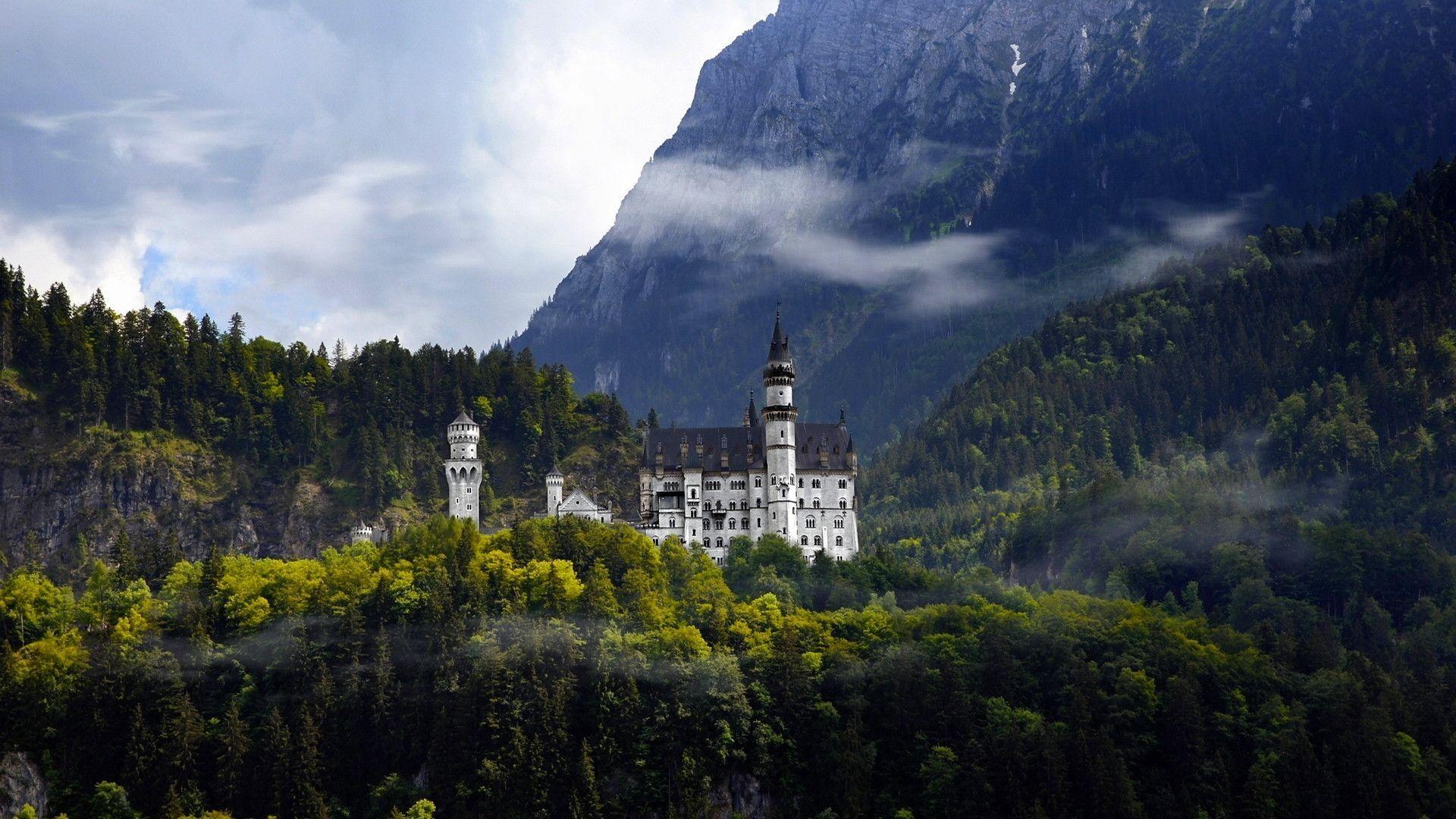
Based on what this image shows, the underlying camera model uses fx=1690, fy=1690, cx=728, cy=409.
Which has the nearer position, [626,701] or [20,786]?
[20,786]

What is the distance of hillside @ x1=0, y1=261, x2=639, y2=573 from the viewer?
453 feet

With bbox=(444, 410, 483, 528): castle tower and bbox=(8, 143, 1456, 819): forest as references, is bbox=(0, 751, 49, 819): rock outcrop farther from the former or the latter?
bbox=(444, 410, 483, 528): castle tower

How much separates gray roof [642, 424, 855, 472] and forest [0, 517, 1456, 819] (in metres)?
13.4

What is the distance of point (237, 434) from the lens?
147375 millimetres

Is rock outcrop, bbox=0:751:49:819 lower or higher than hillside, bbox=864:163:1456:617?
lower

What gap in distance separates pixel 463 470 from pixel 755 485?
25.4m

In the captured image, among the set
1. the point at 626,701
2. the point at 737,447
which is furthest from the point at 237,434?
the point at 626,701

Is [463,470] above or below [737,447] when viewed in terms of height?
below

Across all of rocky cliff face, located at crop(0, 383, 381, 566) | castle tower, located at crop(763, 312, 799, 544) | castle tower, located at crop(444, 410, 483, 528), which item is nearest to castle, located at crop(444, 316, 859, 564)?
castle tower, located at crop(763, 312, 799, 544)

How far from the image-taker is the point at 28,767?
4033 inches

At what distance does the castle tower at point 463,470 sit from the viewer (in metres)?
139

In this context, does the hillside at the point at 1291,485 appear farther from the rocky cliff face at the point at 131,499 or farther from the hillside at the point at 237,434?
the rocky cliff face at the point at 131,499

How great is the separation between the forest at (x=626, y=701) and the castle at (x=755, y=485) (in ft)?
33.2

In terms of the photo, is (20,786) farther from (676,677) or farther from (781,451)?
(781,451)
